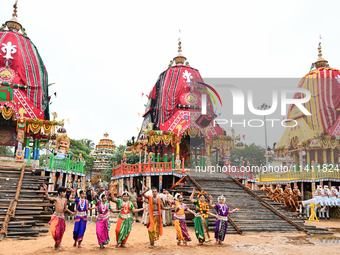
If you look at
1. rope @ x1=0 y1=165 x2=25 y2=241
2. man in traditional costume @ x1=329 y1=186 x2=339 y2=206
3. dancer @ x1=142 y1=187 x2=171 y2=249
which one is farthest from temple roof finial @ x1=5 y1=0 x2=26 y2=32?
man in traditional costume @ x1=329 y1=186 x2=339 y2=206

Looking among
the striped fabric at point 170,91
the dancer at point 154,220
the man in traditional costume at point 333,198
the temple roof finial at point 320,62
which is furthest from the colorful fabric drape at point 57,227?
the temple roof finial at point 320,62

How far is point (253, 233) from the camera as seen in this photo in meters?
10.3

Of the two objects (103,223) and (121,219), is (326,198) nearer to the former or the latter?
(121,219)

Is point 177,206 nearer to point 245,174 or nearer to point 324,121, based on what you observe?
point 245,174

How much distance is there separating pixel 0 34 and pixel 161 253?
18211mm

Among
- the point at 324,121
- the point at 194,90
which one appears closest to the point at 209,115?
the point at 194,90

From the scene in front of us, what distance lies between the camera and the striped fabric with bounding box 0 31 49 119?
18.1 m

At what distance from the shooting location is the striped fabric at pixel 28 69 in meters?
18.1

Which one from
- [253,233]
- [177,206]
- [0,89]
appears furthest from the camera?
[0,89]

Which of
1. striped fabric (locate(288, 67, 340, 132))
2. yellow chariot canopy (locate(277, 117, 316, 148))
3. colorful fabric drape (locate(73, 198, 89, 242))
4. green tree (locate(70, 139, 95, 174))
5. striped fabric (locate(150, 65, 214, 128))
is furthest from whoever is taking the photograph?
green tree (locate(70, 139, 95, 174))

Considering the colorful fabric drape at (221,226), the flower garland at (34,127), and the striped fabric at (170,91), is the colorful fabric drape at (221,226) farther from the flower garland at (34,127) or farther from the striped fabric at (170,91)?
the striped fabric at (170,91)

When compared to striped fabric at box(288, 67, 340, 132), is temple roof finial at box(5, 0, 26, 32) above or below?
above

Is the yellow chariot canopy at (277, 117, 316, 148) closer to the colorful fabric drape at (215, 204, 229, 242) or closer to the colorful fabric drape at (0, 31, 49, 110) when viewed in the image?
the colorful fabric drape at (215, 204, 229, 242)

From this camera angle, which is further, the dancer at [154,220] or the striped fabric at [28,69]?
the striped fabric at [28,69]
